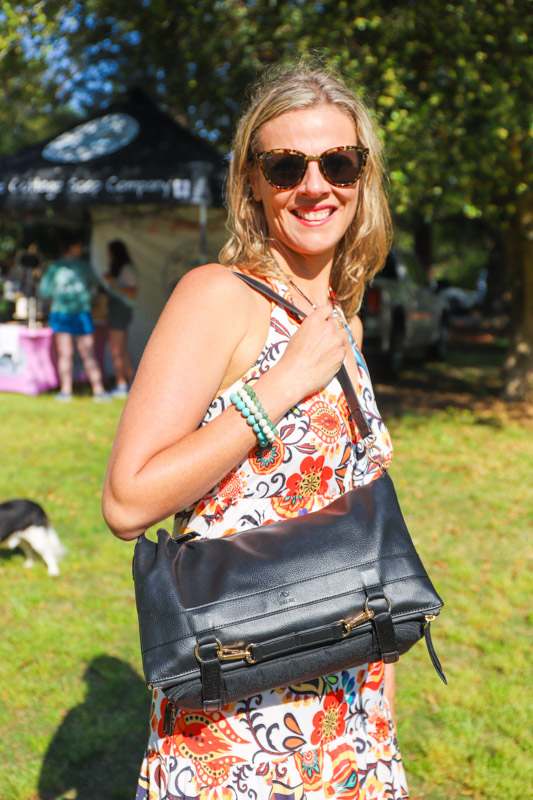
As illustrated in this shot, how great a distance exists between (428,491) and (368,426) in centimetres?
551

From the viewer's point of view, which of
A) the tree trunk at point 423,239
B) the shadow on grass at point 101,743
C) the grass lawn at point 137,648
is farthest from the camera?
the tree trunk at point 423,239

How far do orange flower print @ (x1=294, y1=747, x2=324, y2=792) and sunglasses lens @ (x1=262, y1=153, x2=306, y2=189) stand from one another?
1.15m

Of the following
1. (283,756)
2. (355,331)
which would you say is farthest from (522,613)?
(283,756)

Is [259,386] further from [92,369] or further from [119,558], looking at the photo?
[92,369]

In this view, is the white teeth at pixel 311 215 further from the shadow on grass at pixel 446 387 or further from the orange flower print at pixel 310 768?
the shadow on grass at pixel 446 387

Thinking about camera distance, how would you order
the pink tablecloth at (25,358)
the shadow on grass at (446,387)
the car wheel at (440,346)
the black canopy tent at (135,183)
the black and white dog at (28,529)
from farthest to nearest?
the car wheel at (440,346) → the shadow on grass at (446,387) → the pink tablecloth at (25,358) → the black canopy tent at (135,183) → the black and white dog at (28,529)

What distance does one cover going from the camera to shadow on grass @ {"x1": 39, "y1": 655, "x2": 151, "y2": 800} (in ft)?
10.1

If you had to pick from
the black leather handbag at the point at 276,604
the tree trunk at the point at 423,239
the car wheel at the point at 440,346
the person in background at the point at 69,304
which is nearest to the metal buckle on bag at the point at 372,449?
the black leather handbag at the point at 276,604

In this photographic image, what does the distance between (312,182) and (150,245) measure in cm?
1147

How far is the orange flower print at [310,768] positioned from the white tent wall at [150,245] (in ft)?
37.0

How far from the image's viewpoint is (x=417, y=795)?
3016 mm

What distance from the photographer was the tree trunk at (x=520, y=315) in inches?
408

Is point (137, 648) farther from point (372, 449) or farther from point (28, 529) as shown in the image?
point (372, 449)

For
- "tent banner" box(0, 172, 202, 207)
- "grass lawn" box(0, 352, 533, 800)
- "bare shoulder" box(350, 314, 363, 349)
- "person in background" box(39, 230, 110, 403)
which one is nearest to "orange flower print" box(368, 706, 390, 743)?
"bare shoulder" box(350, 314, 363, 349)
